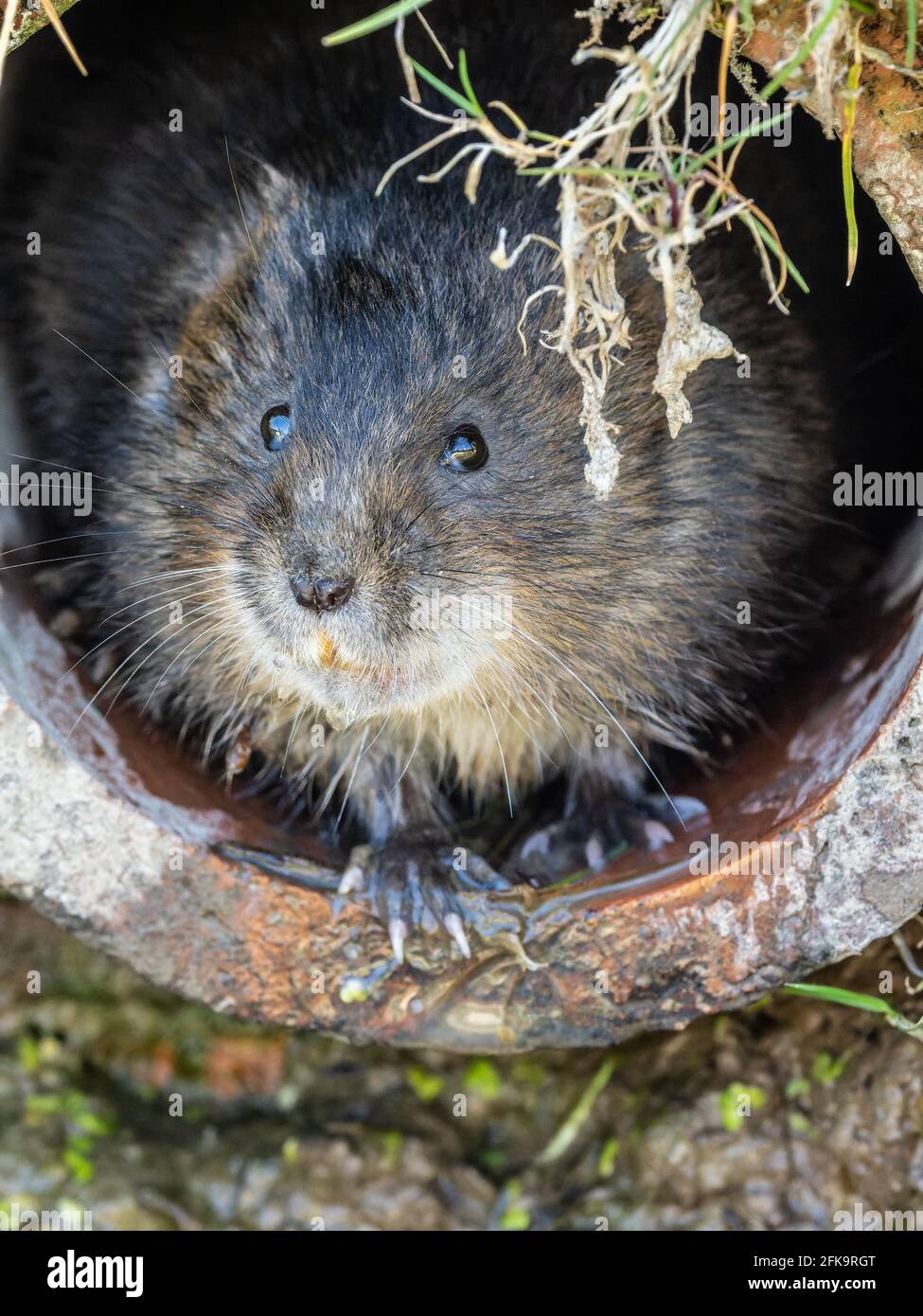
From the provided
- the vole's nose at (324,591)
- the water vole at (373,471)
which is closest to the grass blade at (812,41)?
the water vole at (373,471)

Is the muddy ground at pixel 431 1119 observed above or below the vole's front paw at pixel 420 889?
below

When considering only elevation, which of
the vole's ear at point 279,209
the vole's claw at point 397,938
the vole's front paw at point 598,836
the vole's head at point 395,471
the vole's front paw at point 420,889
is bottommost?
the vole's claw at point 397,938

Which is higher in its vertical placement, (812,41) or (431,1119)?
(812,41)

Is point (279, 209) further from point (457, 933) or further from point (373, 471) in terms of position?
point (457, 933)

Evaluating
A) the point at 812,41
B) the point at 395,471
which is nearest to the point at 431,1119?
the point at 395,471

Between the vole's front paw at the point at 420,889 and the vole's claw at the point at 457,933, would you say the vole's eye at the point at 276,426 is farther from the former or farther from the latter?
the vole's claw at the point at 457,933

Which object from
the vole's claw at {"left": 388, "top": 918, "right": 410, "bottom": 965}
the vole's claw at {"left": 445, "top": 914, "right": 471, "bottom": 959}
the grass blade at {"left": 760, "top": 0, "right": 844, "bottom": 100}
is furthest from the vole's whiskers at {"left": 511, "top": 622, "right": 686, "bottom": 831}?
the grass blade at {"left": 760, "top": 0, "right": 844, "bottom": 100}
